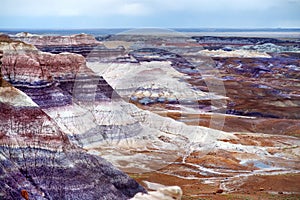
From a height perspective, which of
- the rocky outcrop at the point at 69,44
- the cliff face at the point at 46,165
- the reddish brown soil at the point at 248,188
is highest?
the rocky outcrop at the point at 69,44

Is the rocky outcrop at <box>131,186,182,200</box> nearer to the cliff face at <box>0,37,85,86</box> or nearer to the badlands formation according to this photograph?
the badlands formation

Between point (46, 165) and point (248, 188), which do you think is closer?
point (46, 165)

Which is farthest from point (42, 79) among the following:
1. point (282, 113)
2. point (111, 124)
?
point (282, 113)

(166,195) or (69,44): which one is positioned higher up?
(69,44)

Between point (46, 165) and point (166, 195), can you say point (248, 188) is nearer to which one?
point (46, 165)

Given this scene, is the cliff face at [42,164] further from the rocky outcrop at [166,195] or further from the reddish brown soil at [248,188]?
the reddish brown soil at [248,188]

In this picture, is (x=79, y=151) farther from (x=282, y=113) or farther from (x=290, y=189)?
(x=282, y=113)

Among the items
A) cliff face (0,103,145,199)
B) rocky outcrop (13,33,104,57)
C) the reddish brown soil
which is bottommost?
the reddish brown soil

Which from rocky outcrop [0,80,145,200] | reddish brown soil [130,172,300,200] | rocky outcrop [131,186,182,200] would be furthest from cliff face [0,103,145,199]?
reddish brown soil [130,172,300,200]

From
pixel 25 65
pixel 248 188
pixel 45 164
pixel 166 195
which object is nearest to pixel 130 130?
pixel 25 65

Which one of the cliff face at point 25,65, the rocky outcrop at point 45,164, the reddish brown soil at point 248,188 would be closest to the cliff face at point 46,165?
the rocky outcrop at point 45,164

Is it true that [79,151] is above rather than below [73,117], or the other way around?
above
